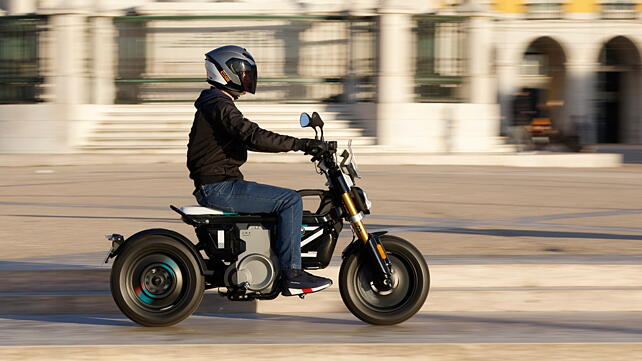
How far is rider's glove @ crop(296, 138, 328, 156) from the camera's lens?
6.76m

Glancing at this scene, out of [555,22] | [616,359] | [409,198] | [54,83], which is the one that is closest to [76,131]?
[54,83]

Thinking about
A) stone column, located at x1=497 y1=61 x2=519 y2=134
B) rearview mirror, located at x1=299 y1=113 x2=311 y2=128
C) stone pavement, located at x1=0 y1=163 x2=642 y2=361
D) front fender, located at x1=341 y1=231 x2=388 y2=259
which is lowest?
stone pavement, located at x1=0 y1=163 x2=642 y2=361

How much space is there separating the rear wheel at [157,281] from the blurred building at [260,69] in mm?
16373

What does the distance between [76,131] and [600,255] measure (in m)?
16.3

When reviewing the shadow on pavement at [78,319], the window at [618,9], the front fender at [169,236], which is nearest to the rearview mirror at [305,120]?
the front fender at [169,236]

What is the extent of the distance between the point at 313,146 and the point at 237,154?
1.68 ft

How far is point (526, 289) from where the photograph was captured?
823 centimetres

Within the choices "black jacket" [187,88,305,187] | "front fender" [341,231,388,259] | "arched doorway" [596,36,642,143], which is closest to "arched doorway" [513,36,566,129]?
"arched doorway" [596,36,642,143]

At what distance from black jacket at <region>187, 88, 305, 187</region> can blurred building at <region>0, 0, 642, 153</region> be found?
53.6 ft

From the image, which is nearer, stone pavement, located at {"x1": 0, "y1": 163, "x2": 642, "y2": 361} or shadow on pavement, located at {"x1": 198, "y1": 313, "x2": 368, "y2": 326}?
stone pavement, located at {"x1": 0, "y1": 163, "x2": 642, "y2": 361}

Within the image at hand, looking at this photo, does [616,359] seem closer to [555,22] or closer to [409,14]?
[409,14]

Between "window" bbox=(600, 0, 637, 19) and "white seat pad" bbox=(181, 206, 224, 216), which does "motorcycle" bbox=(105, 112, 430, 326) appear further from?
"window" bbox=(600, 0, 637, 19)

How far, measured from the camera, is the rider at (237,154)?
270 inches

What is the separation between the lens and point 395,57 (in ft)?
80.3
